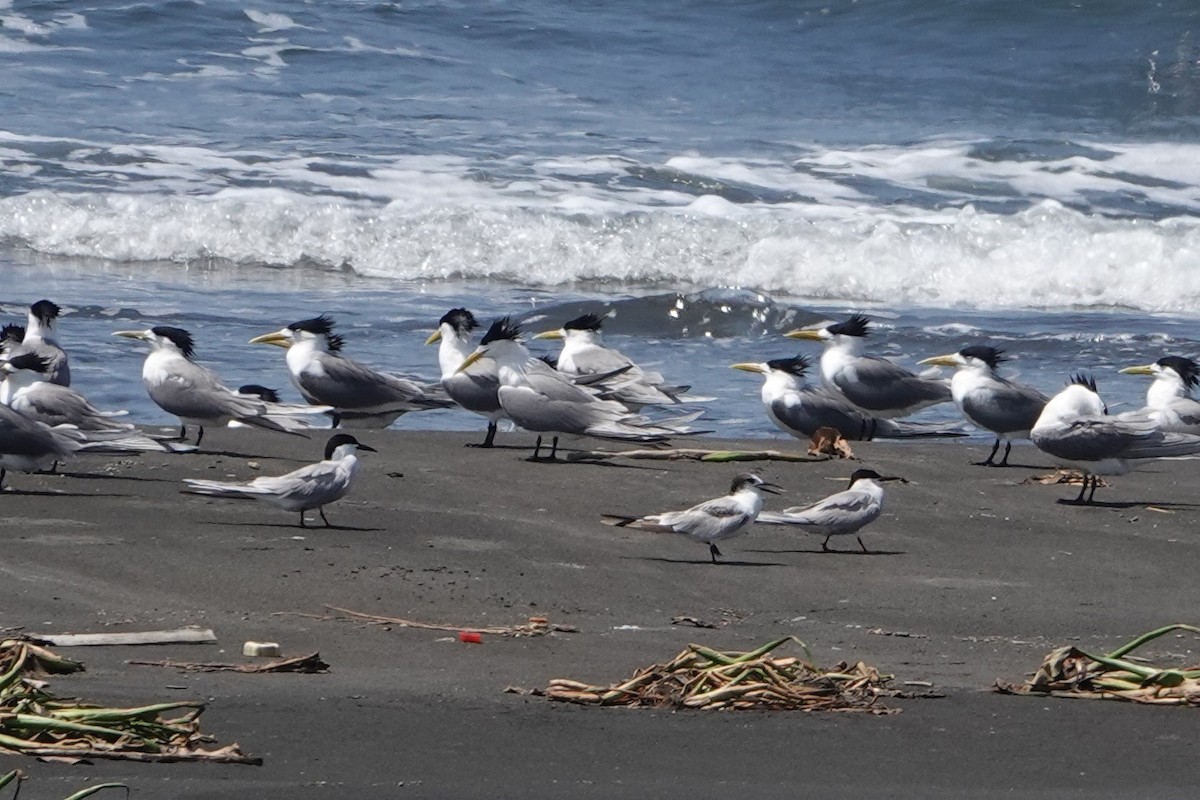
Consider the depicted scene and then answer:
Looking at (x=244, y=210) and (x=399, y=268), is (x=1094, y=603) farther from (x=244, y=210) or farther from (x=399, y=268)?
(x=244, y=210)

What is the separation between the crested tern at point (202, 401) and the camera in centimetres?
852

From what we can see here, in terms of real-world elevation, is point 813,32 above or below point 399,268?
above

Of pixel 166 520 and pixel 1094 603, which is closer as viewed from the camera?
pixel 1094 603

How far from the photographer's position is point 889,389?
390 inches

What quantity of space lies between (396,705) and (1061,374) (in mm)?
7699

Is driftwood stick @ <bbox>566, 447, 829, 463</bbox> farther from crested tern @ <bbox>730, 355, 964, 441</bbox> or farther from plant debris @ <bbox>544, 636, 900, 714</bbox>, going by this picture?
plant debris @ <bbox>544, 636, 900, 714</bbox>

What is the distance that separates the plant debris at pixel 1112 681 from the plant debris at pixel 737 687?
0.35 meters

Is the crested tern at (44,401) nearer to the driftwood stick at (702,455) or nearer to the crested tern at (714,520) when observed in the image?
the driftwood stick at (702,455)

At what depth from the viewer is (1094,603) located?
6125 millimetres

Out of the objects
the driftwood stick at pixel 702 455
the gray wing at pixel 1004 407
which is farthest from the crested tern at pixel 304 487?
the gray wing at pixel 1004 407

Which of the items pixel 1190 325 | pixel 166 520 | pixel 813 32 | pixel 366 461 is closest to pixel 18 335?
pixel 366 461

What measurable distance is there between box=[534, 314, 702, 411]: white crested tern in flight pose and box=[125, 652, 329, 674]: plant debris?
16.0 feet

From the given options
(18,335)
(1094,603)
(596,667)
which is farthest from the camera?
(18,335)

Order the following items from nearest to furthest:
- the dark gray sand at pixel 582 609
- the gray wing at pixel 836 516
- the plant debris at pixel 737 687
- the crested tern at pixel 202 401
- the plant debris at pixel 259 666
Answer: the dark gray sand at pixel 582 609 < the plant debris at pixel 737 687 < the plant debris at pixel 259 666 < the gray wing at pixel 836 516 < the crested tern at pixel 202 401
